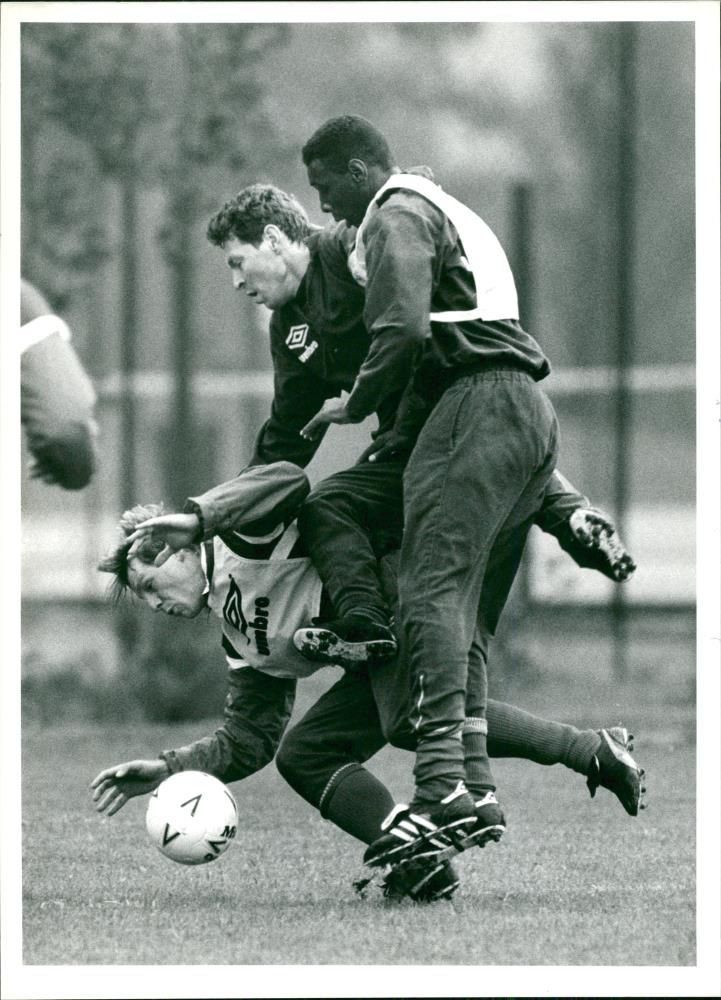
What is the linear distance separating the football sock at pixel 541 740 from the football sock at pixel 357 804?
41 centimetres

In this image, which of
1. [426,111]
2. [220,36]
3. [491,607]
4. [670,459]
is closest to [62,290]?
[220,36]

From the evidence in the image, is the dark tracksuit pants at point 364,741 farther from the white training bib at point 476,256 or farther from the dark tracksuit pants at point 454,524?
the white training bib at point 476,256

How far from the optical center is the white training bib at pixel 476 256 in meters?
5.16

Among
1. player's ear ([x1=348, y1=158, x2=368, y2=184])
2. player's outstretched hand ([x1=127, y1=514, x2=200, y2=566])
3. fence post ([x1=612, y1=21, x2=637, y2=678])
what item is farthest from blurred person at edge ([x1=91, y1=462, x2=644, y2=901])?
fence post ([x1=612, y1=21, x2=637, y2=678])

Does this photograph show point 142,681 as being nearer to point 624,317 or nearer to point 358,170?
point 624,317

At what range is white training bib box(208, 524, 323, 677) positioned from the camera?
213 inches

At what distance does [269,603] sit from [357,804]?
0.66m

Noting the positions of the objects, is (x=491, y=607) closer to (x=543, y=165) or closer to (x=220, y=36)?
(x=220, y=36)

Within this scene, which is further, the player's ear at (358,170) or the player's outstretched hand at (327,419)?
the player's ear at (358,170)

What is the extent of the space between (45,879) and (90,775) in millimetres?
2512

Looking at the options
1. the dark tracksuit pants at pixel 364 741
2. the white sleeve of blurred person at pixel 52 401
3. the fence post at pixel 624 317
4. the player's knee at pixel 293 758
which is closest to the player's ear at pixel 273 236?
the white sleeve of blurred person at pixel 52 401

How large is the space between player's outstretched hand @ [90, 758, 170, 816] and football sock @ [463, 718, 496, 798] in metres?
0.94

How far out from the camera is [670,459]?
13273mm

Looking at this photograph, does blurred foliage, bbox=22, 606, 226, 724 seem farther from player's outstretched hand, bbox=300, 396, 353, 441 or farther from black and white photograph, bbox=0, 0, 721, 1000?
player's outstretched hand, bbox=300, 396, 353, 441
